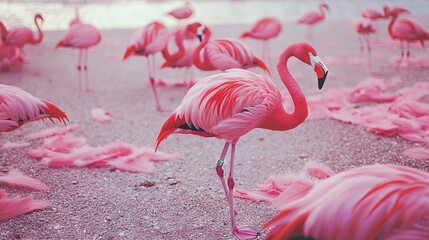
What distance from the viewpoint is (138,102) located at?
6.02 meters

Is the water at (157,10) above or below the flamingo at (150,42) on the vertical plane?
below

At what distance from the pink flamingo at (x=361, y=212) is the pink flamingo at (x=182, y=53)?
12.3 feet

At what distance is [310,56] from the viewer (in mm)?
2727

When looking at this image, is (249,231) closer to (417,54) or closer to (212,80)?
(212,80)

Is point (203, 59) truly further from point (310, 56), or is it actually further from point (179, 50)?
point (310, 56)

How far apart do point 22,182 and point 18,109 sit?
0.62 meters

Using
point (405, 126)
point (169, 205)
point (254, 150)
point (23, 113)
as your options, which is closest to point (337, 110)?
point (405, 126)

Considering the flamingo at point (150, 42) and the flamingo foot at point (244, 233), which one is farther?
the flamingo at point (150, 42)

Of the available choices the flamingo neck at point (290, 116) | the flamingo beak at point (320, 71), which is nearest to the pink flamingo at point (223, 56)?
the flamingo neck at point (290, 116)

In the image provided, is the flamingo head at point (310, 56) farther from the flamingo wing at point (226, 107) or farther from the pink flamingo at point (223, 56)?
the pink flamingo at point (223, 56)

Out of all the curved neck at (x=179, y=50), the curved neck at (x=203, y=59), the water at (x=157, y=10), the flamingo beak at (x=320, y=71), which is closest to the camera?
the flamingo beak at (x=320, y=71)

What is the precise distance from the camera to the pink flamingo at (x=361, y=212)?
160 centimetres

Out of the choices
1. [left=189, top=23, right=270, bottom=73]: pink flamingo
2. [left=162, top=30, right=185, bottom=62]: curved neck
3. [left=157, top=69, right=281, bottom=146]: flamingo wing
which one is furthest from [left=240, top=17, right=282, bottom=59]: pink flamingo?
[left=157, top=69, right=281, bottom=146]: flamingo wing

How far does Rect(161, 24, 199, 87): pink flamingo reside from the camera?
5.62 meters
